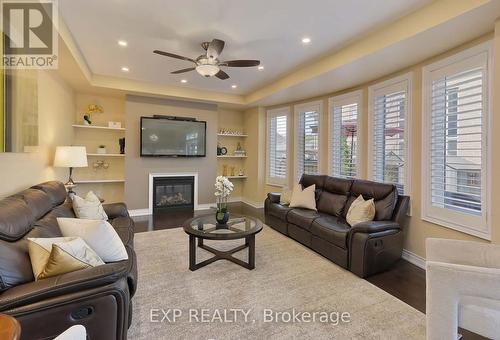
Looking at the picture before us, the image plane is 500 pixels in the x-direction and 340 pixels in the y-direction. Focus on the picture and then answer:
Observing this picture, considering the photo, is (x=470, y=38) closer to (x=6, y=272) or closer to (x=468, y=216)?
(x=468, y=216)

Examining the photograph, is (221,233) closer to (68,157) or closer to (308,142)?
(68,157)

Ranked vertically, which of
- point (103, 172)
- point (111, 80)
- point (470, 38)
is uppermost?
point (111, 80)

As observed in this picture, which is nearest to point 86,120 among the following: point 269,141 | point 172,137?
point 172,137

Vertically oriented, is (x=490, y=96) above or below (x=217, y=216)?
above

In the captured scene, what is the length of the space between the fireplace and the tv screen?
24.2 inches

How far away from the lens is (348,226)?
10.9ft

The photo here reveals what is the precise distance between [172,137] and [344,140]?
3.81 meters

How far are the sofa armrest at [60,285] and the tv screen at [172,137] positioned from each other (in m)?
4.39

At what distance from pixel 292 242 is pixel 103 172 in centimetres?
465

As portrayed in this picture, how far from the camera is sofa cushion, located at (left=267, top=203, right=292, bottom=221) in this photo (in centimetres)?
420

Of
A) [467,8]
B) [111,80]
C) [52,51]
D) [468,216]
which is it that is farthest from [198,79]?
[468,216]

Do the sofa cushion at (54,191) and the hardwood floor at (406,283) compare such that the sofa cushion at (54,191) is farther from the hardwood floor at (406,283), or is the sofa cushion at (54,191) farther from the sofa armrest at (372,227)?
the hardwood floor at (406,283)

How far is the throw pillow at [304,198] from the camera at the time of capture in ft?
13.8

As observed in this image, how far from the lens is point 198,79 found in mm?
5012
